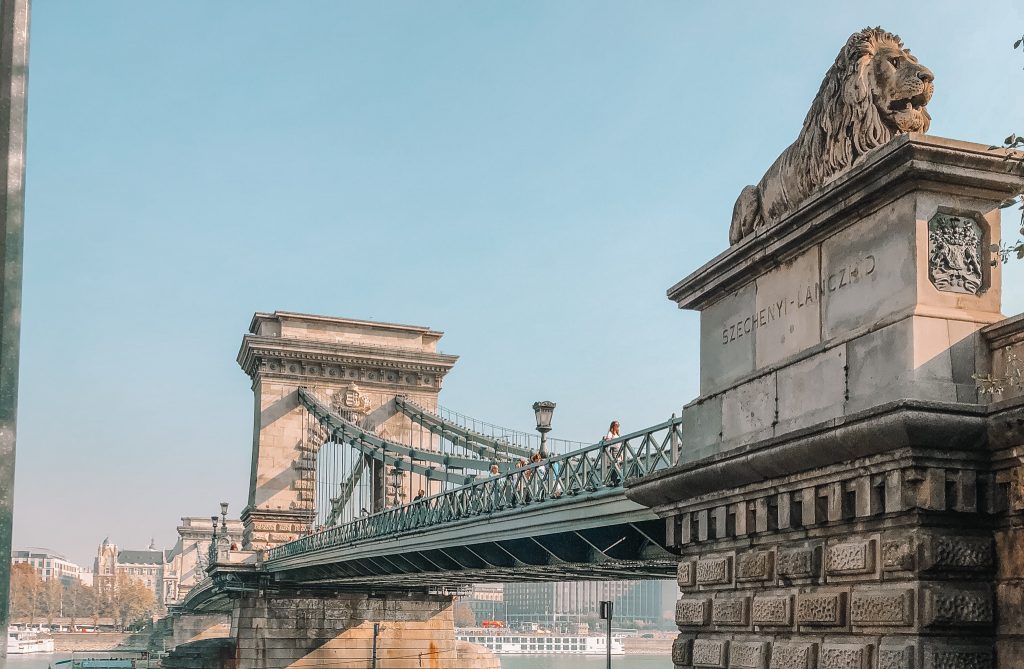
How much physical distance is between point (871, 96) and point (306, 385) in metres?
60.9

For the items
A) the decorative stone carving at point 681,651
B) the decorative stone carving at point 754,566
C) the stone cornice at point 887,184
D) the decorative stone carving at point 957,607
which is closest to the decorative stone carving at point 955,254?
the stone cornice at point 887,184

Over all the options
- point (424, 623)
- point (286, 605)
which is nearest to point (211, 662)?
point (286, 605)

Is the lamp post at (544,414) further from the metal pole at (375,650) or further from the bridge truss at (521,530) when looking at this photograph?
the metal pole at (375,650)

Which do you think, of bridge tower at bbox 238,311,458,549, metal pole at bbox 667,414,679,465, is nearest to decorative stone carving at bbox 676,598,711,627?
metal pole at bbox 667,414,679,465

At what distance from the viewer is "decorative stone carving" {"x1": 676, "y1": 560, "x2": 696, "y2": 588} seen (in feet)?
51.6

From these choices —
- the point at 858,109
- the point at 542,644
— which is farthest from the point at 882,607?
the point at 542,644

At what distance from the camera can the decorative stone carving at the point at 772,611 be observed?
1328 centimetres

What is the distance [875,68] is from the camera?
1316 cm

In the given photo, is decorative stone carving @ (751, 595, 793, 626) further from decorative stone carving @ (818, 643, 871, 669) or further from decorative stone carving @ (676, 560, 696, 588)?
decorative stone carving @ (676, 560, 696, 588)

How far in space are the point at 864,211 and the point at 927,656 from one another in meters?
4.15

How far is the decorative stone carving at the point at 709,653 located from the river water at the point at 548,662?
112 metres

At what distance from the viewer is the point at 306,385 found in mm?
72312

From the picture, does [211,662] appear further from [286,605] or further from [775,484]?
[775,484]

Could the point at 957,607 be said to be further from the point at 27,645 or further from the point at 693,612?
the point at 27,645
